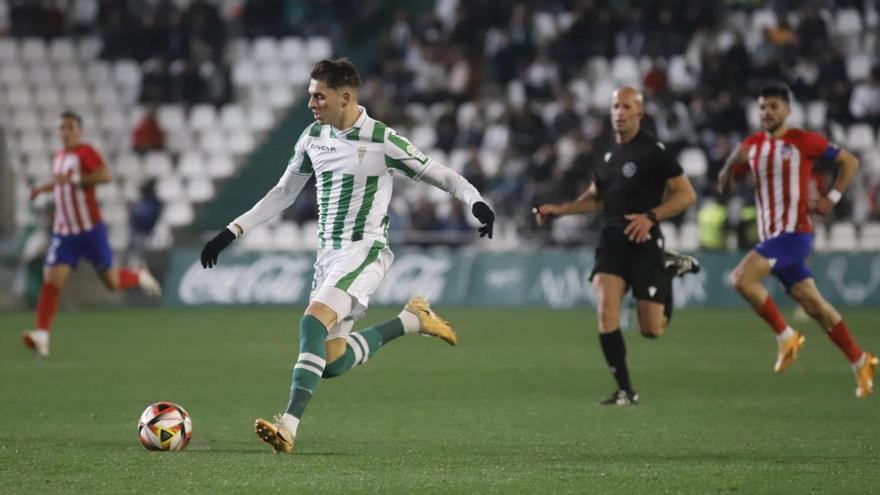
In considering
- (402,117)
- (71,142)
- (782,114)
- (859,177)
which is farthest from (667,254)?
(402,117)

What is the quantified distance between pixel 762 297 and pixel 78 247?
700cm

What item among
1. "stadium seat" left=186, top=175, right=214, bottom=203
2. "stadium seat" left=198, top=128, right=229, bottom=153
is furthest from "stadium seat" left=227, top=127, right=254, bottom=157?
"stadium seat" left=186, top=175, right=214, bottom=203

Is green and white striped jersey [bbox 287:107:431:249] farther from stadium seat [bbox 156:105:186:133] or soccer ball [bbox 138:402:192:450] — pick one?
stadium seat [bbox 156:105:186:133]

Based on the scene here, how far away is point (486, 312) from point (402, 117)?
5705mm

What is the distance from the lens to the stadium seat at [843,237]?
23.5 m

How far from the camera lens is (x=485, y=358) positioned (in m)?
15.2

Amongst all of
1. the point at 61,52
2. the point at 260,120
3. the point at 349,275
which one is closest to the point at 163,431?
the point at 349,275

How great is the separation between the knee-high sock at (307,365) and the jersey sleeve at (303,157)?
0.97m

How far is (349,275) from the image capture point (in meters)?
8.45

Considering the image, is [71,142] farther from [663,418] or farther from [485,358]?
[663,418]

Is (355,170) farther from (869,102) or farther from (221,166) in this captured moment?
(221,166)

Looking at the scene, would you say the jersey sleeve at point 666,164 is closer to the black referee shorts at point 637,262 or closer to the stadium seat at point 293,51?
the black referee shorts at point 637,262

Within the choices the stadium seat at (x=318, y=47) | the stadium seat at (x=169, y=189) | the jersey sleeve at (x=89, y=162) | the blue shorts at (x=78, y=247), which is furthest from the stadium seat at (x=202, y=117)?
the jersey sleeve at (x=89, y=162)

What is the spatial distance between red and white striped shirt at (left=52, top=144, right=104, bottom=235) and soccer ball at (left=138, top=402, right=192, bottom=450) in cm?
701
